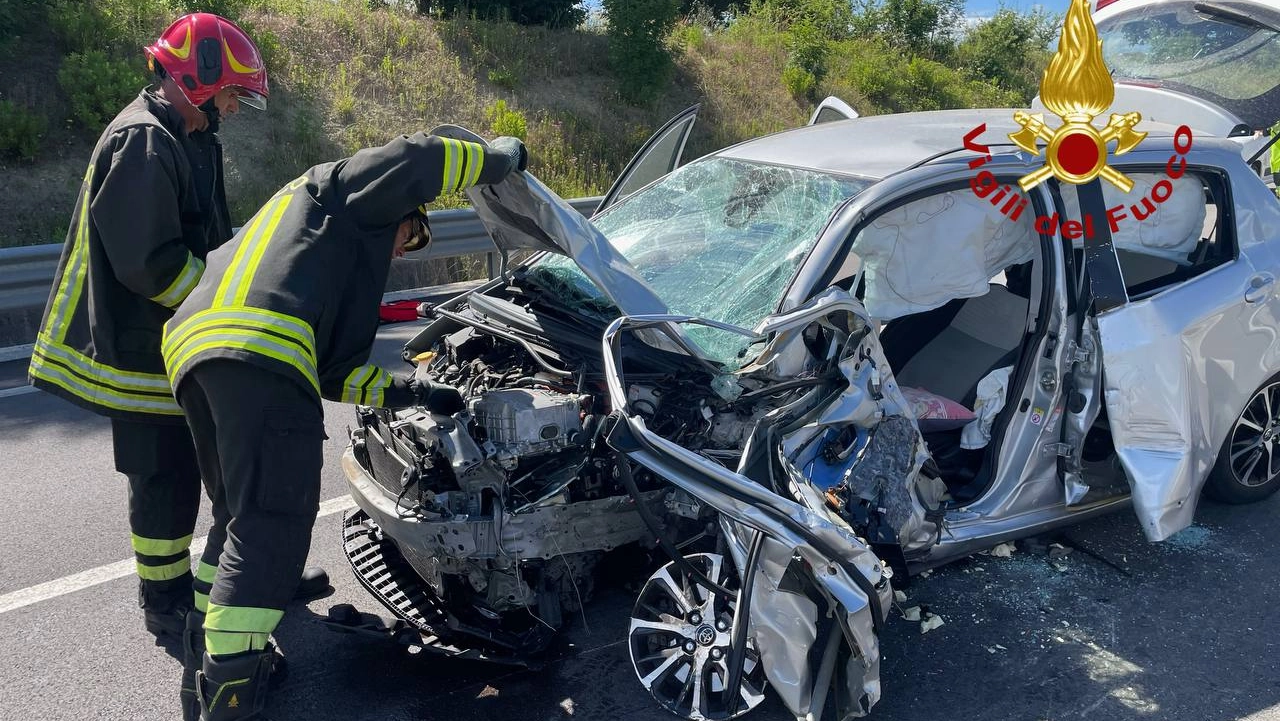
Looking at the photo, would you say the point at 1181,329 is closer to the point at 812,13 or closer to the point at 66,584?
the point at 66,584

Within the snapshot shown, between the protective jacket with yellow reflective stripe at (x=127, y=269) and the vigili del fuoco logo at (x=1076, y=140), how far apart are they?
2703mm

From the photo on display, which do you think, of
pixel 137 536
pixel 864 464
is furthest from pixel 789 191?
pixel 137 536

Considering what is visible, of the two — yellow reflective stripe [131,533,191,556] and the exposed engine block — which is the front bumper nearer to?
the exposed engine block

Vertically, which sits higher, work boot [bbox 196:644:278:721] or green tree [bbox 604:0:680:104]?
green tree [bbox 604:0:680:104]

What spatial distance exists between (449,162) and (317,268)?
48 centimetres

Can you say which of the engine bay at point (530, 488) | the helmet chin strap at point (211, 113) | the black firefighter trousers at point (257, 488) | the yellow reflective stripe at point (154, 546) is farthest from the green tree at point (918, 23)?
the black firefighter trousers at point (257, 488)

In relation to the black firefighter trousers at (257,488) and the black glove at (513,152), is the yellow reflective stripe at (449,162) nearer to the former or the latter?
the black glove at (513,152)

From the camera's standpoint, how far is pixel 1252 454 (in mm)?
4219

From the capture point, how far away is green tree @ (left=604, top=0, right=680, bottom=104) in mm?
13883

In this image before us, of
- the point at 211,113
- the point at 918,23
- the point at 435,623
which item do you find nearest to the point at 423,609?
the point at 435,623

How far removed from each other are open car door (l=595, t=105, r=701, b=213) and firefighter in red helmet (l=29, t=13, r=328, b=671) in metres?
1.83

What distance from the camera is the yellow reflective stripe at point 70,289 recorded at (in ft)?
10.5

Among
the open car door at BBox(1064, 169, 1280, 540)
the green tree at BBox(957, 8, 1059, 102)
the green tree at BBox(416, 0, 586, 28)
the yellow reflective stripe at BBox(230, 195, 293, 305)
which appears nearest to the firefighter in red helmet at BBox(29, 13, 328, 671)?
the yellow reflective stripe at BBox(230, 195, 293, 305)

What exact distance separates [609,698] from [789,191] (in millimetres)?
1915
